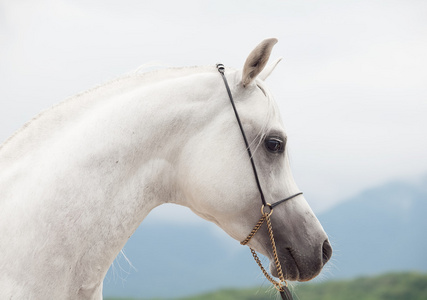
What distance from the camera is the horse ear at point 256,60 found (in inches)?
82.5

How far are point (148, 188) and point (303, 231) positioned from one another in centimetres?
86

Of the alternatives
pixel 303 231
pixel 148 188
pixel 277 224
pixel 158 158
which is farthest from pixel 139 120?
pixel 303 231

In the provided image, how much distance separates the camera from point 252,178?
6.99ft

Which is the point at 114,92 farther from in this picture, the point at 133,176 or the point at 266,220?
the point at 266,220

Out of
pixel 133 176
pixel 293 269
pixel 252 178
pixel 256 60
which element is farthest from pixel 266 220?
pixel 256 60

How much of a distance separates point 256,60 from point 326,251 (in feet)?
3.69

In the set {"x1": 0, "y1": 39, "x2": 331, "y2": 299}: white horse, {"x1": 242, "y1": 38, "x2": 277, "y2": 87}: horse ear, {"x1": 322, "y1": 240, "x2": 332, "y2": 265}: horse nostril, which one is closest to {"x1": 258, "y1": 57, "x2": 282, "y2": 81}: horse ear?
{"x1": 0, "y1": 39, "x2": 331, "y2": 299}: white horse

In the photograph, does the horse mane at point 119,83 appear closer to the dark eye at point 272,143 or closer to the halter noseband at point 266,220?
the halter noseband at point 266,220

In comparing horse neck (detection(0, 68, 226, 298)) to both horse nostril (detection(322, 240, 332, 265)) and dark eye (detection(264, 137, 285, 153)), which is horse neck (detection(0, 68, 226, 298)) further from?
horse nostril (detection(322, 240, 332, 265))

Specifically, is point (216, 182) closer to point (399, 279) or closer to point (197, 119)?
point (197, 119)

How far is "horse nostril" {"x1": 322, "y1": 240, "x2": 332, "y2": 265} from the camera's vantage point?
2275mm

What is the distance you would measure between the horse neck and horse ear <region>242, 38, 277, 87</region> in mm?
193

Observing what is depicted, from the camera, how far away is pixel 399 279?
27.1 ft

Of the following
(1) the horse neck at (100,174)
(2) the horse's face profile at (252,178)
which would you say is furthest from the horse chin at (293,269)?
(1) the horse neck at (100,174)
